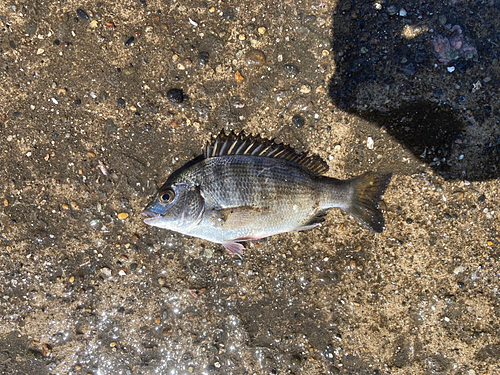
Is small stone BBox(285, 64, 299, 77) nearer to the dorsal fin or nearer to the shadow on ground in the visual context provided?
the shadow on ground

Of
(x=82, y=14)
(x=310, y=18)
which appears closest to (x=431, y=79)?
(x=310, y=18)

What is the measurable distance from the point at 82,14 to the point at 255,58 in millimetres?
2346

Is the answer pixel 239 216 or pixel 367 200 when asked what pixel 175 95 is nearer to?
pixel 239 216

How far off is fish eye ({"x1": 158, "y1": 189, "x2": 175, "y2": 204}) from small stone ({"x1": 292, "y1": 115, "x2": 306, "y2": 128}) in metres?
1.83

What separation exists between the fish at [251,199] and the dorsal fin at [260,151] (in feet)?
0.30

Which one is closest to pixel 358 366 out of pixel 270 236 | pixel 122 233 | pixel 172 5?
pixel 270 236

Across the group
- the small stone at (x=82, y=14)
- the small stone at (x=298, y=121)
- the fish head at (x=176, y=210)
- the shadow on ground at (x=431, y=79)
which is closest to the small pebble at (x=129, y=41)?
the small stone at (x=82, y=14)

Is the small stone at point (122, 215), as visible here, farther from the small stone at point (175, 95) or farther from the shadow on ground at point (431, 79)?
the shadow on ground at point (431, 79)

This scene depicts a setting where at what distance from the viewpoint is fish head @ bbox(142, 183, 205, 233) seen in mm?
3328

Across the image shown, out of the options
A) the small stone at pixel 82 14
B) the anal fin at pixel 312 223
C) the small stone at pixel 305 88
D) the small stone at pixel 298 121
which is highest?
the small stone at pixel 305 88

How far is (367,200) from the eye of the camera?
3.47 m

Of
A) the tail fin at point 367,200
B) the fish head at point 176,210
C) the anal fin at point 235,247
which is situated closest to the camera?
the fish head at point 176,210

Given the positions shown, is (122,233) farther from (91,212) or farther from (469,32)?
(469,32)

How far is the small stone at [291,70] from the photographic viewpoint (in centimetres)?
371
